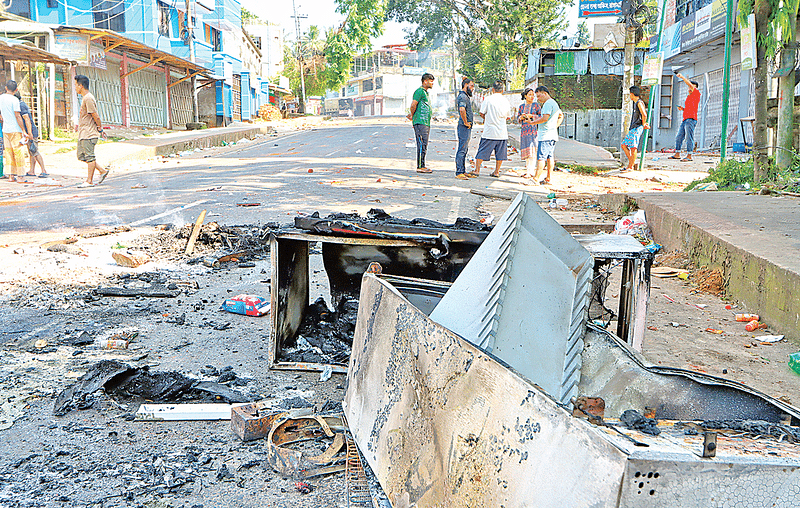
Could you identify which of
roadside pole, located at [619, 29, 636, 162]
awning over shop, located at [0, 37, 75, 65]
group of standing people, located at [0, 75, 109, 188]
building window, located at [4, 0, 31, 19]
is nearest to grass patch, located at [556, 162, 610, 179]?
roadside pole, located at [619, 29, 636, 162]

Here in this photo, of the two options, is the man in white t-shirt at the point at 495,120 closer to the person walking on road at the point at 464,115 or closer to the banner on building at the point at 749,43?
the person walking on road at the point at 464,115

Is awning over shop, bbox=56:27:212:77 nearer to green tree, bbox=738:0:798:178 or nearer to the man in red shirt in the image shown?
the man in red shirt

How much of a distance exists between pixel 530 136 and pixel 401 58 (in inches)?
3039

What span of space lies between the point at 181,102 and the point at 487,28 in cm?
1927

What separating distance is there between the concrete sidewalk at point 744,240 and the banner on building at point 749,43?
1.81 m

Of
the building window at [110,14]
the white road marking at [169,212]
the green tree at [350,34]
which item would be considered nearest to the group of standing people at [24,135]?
the white road marking at [169,212]

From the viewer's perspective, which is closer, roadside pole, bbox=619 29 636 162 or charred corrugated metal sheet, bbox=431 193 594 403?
charred corrugated metal sheet, bbox=431 193 594 403

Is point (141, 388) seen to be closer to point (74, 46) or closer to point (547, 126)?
point (547, 126)

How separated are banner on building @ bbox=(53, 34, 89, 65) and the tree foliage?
22.7 m

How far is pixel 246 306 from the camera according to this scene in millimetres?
4516

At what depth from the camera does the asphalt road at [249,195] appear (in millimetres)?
8047

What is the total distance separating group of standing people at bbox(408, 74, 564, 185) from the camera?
11.2m

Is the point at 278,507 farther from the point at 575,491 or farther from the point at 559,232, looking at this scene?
the point at 559,232

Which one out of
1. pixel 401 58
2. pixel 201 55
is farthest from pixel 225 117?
pixel 401 58
